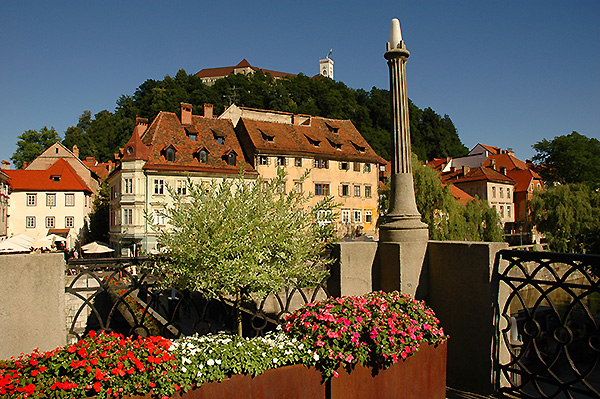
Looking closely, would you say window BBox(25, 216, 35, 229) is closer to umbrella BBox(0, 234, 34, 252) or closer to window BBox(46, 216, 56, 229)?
window BBox(46, 216, 56, 229)

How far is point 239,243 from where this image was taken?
183 inches

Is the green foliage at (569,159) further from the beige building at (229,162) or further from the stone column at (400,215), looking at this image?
the stone column at (400,215)

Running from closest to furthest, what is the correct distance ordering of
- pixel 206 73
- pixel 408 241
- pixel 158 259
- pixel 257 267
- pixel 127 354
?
pixel 127 354
pixel 257 267
pixel 158 259
pixel 408 241
pixel 206 73

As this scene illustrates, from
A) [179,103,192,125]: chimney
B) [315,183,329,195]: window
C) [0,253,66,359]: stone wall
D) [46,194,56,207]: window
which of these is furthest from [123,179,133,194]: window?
[0,253,66,359]: stone wall

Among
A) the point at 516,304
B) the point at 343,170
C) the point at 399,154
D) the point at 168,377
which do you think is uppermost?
the point at 343,170

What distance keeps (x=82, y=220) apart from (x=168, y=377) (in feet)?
153

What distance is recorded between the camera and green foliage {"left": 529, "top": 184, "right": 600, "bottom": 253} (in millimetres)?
36781

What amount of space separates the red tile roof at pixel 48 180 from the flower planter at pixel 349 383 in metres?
46.2

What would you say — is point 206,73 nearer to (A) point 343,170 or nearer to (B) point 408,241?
(A) point 343,170

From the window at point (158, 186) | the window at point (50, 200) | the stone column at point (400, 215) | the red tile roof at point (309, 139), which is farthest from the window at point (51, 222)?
the stone column at point (400, 215)

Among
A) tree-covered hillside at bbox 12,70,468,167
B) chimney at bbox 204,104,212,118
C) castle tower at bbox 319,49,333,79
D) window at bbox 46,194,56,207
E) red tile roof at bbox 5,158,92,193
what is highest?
castle tower at bbox 319,49,333,79

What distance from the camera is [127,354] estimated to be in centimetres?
320

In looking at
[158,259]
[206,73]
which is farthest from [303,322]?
[206,73]

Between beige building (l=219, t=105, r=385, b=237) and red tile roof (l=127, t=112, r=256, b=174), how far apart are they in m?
1.71
